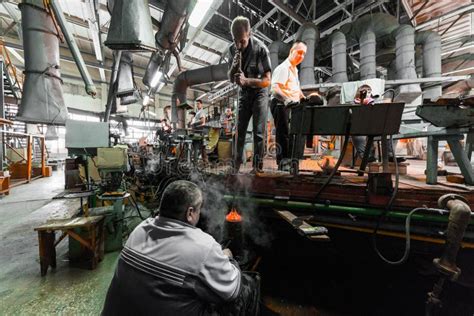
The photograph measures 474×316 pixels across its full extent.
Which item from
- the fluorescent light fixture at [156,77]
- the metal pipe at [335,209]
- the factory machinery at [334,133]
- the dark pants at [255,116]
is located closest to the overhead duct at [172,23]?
the factory machinery at [334,133]

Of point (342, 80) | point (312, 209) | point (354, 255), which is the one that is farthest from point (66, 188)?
point (342, 80)

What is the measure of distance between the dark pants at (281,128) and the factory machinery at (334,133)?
699 mm

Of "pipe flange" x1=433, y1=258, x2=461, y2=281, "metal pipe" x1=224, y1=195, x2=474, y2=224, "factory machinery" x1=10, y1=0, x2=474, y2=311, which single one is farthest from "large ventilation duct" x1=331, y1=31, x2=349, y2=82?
"pipe flange" x1=433, y1=258, x2=461, y2=281

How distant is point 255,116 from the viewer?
2.68 metres

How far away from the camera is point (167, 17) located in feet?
14.5

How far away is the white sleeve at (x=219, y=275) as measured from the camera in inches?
40.1

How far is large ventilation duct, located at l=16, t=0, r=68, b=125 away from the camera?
12.8 ft

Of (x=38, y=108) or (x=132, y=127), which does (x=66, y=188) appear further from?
(x=132, y=127)

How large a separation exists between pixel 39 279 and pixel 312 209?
3137 millimetres

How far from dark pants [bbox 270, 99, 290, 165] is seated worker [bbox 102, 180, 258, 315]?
2094 millimetres

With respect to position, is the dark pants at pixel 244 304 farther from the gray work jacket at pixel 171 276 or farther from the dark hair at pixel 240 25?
the dark hair at pixel 240 25

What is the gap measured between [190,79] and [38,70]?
17.1ft

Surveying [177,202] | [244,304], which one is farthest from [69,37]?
[244,304]

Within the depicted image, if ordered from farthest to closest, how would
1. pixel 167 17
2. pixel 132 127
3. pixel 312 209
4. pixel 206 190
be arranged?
pixel 132 127, pixel 167 17, pixel 206 190, pixel 312 209
